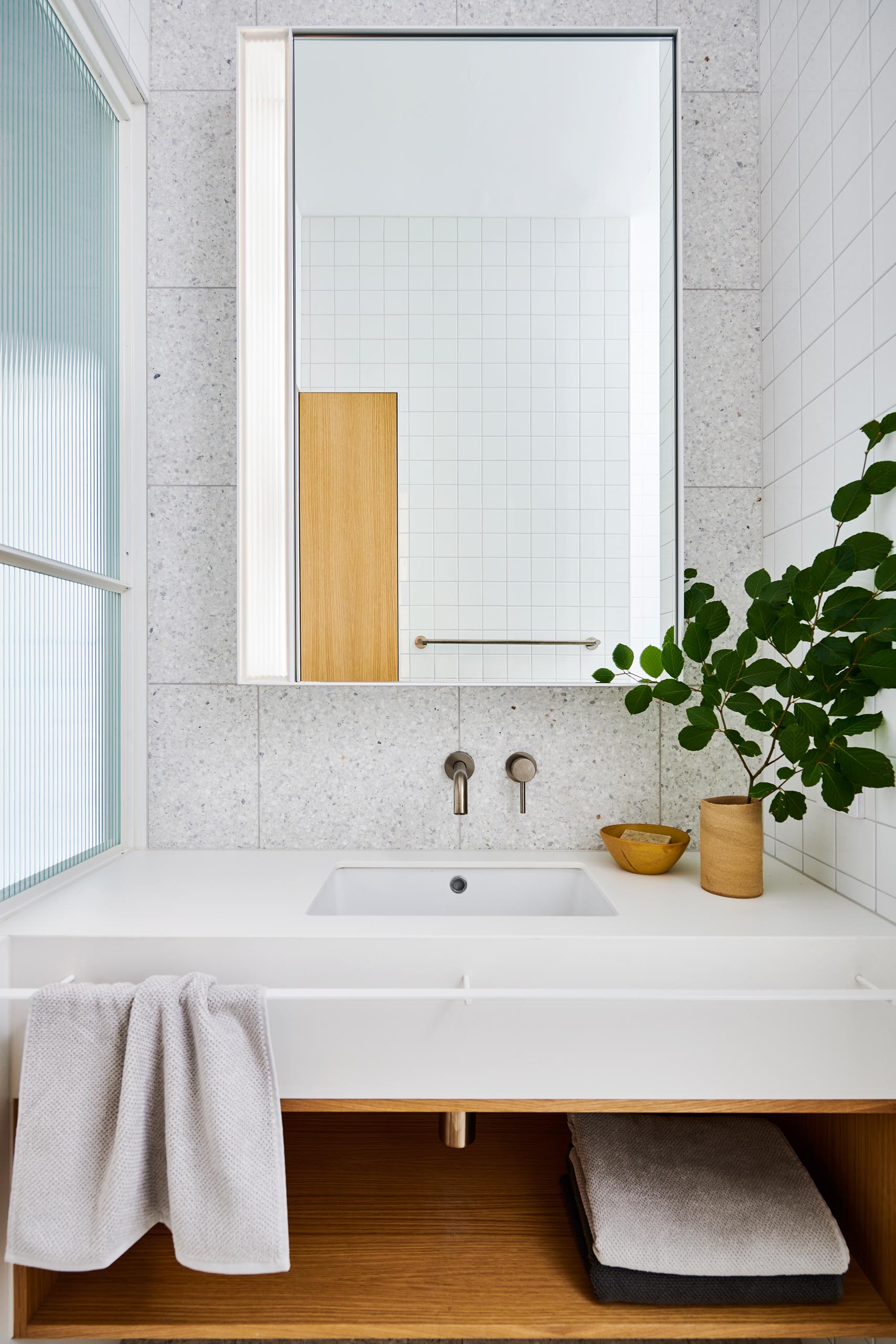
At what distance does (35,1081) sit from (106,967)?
0.15 m

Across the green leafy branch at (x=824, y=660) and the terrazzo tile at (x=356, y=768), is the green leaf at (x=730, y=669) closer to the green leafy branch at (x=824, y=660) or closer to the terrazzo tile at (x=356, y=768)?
the green leafy branch at (x=824, y=660)

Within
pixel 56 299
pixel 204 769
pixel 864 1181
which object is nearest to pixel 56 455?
pixel 56 299

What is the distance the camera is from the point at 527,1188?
47.7 inches

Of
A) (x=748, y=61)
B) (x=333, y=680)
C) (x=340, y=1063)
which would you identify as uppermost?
(x=748, y=61)

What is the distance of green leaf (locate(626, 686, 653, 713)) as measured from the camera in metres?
1.22

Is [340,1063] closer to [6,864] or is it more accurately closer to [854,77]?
[6,864]

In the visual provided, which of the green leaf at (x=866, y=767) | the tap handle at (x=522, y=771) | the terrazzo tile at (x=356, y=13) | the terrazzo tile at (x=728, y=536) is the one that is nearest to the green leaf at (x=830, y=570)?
the green leaf at (x=866, y=767)

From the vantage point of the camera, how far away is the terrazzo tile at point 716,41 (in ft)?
4.78

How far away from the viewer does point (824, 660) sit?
39.9 inches

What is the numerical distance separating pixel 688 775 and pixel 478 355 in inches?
34.4

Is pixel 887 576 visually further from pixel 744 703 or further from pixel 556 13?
pixel 556 13

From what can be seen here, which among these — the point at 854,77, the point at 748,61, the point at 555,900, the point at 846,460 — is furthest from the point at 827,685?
the point at 748,61

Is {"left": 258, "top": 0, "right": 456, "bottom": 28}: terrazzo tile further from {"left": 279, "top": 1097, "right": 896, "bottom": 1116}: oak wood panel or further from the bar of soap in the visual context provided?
{"left": 279, "top": 1097, "right": 896, "bottom": 1116}: oak wood panel

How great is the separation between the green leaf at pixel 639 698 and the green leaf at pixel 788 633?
8.4 inches
